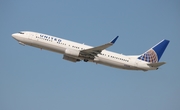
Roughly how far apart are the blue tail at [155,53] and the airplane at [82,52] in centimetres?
206

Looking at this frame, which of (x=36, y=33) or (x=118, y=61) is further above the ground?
(x=36, y=33)

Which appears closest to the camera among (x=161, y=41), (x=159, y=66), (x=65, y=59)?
(x=159, y=66)

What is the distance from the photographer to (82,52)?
183ft

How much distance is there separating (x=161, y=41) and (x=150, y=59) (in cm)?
483

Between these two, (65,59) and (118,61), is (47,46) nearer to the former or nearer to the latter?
(65,59)

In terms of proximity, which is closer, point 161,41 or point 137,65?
point 137,65

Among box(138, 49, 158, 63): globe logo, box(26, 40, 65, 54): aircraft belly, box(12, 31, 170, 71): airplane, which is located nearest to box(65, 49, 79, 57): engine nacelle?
box(12, 31, 170, 71): airplane

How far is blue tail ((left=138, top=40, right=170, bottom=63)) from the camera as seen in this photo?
6019 cm

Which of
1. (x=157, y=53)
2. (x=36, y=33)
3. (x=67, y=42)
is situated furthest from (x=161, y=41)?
(x=36, y=33)

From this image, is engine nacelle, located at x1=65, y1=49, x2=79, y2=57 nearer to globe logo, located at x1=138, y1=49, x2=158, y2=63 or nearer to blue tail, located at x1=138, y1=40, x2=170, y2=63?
blue tail, located at x1=138, y1=40, x2=170, y2=63

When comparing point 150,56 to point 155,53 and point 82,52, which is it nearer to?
point 155,53

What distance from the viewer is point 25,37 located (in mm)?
56688

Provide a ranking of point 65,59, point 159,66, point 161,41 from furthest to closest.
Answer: point 161,41, point 65,59, point 159,66

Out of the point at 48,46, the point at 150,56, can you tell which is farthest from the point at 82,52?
the point at 150,56
